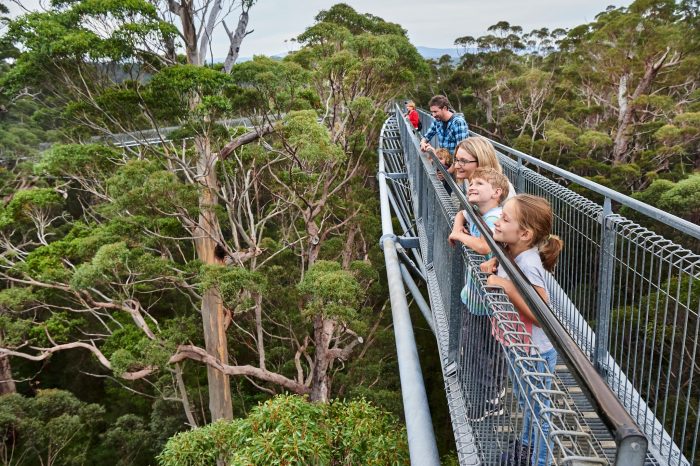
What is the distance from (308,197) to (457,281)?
1003 centimetres

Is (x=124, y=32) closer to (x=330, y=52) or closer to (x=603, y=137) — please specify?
(x=330, y=52)

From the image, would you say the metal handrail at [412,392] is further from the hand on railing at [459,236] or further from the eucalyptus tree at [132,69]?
the eucalyptus tree at [132,69]

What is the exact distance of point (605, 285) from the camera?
238cm

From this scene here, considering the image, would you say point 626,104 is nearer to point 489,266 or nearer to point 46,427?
point 489,266

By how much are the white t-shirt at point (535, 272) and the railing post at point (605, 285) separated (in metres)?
0.67

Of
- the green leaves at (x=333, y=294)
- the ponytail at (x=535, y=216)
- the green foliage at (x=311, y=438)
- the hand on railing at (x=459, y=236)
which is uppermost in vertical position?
the ponytail at (x=535, y=216)

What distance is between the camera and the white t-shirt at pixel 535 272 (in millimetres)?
1758

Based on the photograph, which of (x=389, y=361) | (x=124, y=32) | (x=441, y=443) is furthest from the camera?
(x=389, y=361)

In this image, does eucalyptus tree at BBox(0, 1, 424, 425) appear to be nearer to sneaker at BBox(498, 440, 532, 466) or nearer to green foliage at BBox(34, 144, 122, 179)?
green foliage at BBox(34, 144, 122, 179)

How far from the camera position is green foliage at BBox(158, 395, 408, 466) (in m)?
4.66

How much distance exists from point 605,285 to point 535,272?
0.81m

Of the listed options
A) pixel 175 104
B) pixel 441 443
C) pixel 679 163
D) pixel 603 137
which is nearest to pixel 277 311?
pixel 441 443

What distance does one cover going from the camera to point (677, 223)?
1.76 metres

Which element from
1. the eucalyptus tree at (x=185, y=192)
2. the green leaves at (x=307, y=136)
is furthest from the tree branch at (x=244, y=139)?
the green leaves at (x=307, y=136)
